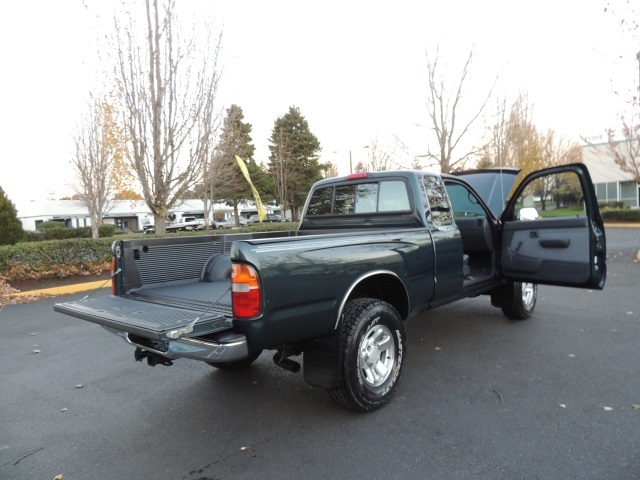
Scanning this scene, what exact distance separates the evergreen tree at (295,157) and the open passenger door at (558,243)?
32418 mm

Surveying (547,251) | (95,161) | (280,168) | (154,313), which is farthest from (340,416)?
(280,168)

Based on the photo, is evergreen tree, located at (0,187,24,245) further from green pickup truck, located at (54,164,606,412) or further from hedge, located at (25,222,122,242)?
green pickup truck, located at (54,164,606,412)

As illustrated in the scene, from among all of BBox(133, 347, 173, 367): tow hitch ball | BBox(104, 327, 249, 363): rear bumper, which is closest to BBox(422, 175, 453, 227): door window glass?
BBox(104, 327, 249, 363): rear bumper

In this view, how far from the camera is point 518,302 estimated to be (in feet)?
18.6

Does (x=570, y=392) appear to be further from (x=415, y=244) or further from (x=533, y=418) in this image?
(x=415, y=244)

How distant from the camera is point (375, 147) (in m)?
32.3

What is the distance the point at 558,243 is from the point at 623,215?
973 inches

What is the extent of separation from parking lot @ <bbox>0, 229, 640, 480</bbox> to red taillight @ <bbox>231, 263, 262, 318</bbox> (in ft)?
3.30

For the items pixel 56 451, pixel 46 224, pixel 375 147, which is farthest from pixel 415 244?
pixel 46 224

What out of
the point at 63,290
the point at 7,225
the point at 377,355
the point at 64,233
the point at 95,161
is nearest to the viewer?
the point at 377,355

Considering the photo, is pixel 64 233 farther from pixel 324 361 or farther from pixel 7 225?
pixel 324 361

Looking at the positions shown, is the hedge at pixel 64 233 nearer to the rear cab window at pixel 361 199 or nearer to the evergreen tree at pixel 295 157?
the evergreen tree at pixel 295 157

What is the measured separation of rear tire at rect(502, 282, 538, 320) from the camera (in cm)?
562

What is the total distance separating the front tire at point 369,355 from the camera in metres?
3.15
